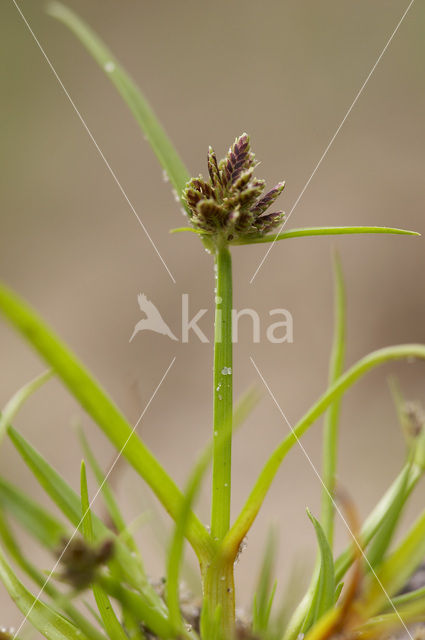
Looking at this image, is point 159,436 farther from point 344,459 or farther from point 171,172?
point 171,172

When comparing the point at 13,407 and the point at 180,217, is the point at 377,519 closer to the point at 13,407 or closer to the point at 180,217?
the point at 13,407

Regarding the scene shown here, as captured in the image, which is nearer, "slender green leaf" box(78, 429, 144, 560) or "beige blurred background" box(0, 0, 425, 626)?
"slender green leaf" box(78, 429, 144, 560)

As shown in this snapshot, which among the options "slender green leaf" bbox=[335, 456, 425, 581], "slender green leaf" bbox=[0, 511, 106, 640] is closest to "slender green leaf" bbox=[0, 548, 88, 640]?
"slender green leaf" bbox=[0, 511, 106, 640]

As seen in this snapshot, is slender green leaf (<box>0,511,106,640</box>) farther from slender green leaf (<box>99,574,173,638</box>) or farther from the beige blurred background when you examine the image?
the beige blurred background

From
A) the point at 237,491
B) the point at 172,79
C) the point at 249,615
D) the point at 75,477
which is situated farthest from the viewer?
the point at 172,79

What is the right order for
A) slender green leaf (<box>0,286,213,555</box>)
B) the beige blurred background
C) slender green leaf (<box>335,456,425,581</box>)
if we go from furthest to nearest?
the beige blurred background
slender green leaf (<box>335,456,425,581</box>)
slender green leaf (<box>0,286,213,555</box>)

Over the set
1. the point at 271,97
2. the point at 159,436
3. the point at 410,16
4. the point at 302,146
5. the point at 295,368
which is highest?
the point at 410,16

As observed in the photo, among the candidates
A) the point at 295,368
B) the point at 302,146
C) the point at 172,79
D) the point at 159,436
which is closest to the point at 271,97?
the point at 302,146

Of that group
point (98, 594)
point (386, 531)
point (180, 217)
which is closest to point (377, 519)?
point (386, 531)
